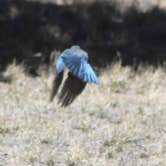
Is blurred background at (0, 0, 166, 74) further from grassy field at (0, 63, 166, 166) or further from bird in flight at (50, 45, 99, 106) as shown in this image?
bird in flight at (50, 45, 99, 106)

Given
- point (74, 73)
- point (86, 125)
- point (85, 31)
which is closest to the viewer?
point (74, 73)

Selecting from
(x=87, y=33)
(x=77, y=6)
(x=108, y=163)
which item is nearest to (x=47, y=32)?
(x=87, y=33)

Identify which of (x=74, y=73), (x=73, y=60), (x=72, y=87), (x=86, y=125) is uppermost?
(x=73, y=60)

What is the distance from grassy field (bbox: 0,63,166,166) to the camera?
5.93m

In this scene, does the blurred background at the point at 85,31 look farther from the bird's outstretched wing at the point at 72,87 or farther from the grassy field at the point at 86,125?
the bird's outstretched wing at the point at 72,87

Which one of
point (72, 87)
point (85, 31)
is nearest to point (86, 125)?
point (72, 87)

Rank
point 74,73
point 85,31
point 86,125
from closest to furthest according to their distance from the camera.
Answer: point 74,73 < point 86,125 < point 85,31

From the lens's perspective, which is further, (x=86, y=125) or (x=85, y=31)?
(x=85, y=31)

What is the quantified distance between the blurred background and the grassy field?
5.18 ft

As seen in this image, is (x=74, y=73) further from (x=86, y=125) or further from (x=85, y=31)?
(x=85, y=31)

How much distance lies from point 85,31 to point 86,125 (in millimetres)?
5747

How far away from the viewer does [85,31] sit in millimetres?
12602

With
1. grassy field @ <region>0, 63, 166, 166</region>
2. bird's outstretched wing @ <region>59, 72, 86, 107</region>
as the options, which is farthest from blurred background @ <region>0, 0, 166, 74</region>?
bird's outstretched wing @ <region>59, 72, 86, 107</region>

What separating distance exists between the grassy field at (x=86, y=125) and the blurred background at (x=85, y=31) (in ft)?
5.18
